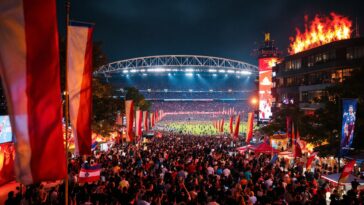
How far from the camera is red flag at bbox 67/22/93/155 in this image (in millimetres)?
8070

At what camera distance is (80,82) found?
8.32 meters

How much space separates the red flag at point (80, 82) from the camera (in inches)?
318

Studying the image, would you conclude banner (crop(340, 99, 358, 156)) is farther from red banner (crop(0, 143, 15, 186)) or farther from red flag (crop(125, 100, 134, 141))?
red banner (crop(0, 143, 15, 186))

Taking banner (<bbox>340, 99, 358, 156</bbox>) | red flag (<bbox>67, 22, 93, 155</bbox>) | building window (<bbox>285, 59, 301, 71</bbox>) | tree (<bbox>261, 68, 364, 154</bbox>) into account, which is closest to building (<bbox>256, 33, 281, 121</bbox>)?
building window (<bbox>285, 59, 301, 71</bbox>)

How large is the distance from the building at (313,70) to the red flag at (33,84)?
1167 inches

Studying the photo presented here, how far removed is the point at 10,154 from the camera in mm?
16391

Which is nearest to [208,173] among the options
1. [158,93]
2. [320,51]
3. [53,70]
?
[53,70]

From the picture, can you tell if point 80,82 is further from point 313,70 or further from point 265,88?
point 265,88

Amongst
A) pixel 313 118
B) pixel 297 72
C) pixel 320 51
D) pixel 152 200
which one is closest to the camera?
pixel 152 200

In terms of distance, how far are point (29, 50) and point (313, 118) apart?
19120 mm

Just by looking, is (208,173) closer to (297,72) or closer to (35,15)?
(35,15)

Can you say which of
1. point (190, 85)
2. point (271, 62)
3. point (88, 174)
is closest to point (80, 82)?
point (88, 174)

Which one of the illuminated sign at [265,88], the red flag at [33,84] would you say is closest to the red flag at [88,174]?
the red flag at [33,84]

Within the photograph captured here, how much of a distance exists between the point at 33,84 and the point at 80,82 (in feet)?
13.9
